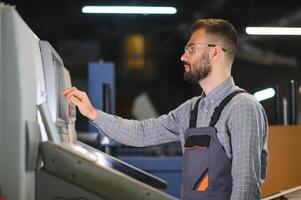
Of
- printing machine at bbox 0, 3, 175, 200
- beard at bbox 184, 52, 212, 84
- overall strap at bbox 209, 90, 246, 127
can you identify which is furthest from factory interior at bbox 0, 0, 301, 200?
beard at bbox 184, 52, 212, 84

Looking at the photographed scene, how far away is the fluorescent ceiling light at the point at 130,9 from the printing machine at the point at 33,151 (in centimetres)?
508

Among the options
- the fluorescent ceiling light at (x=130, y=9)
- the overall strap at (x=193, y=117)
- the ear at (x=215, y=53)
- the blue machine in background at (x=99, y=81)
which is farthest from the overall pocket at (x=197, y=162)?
the fluorescent ceiling light at (x=130, y=9)

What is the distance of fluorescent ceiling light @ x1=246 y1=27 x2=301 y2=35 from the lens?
7.25 meters

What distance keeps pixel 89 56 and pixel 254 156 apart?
19.5 ft

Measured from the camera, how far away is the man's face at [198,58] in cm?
218

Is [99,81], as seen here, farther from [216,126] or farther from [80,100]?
[216,126]

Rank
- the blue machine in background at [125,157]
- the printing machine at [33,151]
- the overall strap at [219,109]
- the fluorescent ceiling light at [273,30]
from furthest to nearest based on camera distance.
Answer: the fluorescent ceiling light at [273,30]
the blue machine in background at [125,157]
the overall strap at [219,109]
the printing machine at [33,151]

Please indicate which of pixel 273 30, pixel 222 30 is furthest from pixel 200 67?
pixel 273 30

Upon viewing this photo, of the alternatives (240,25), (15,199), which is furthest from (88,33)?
(15,199)

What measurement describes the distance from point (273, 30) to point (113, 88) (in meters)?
3.32

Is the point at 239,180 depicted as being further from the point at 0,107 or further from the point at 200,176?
the point at 0,107

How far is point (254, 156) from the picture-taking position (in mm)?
1962

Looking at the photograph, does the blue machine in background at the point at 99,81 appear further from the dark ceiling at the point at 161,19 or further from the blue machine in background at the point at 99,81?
the dark ceiling at the point at 161,19

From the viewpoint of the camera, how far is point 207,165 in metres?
2.01
